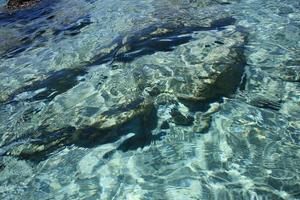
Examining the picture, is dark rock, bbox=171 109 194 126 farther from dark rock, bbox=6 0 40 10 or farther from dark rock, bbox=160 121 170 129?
dark rock, bbox=6 0 40 10

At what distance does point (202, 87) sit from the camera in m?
5.11

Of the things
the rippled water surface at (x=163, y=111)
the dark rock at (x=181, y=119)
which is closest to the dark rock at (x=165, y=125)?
the rippled water surface at (x=163, y=111)

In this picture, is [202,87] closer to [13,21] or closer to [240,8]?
[240,8]

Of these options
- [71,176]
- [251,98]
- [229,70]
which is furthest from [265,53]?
[71,176]

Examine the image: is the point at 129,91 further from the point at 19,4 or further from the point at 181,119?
the point at 19,4

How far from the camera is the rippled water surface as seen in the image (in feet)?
12.3

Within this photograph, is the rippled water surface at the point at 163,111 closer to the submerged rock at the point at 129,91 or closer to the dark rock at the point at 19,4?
the submerged rock at the point at 129,91

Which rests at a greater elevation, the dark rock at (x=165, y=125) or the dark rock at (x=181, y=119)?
the dark rock at (x=181, y=119)

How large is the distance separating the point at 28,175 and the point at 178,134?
189 cm

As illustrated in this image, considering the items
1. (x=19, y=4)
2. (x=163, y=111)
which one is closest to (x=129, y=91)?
(x=163, y=111)

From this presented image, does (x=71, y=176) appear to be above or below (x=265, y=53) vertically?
below

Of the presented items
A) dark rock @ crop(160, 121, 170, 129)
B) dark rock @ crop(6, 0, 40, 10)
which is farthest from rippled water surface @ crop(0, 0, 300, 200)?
dark rock @ crop(6, 0, 40, 10)

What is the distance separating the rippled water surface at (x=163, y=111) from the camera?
3.75 metres

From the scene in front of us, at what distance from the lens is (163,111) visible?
4855 millimetres
